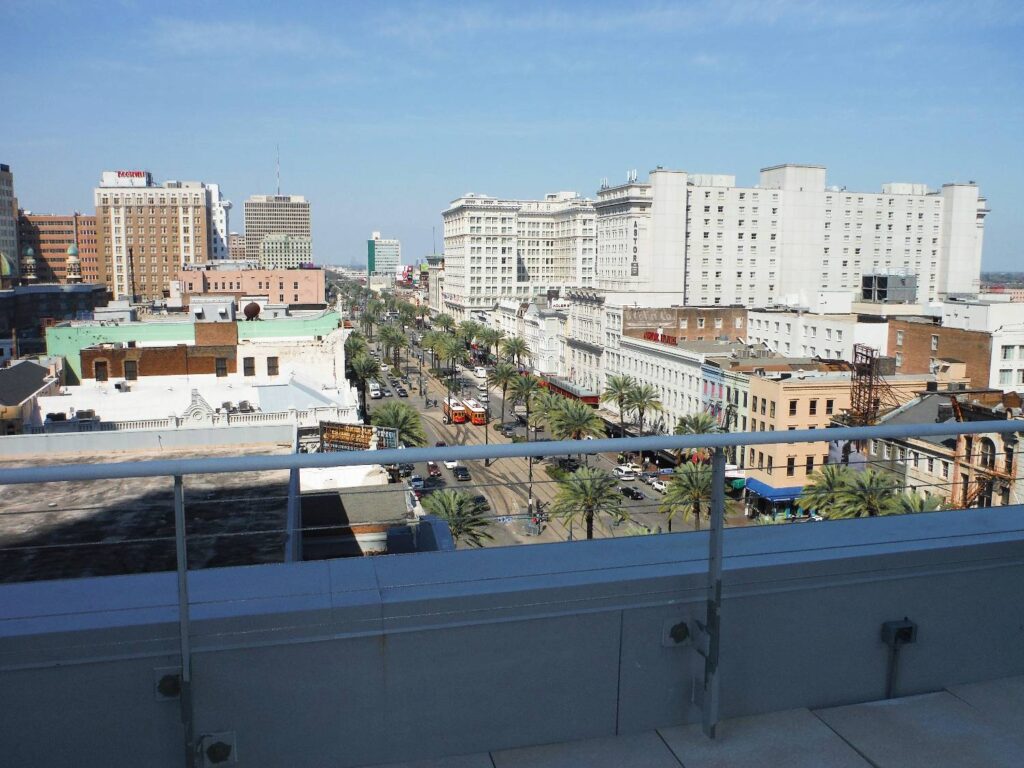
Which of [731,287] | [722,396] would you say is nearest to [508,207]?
[731,287]

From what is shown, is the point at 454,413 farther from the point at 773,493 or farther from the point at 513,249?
the point at 513,249

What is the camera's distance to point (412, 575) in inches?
146

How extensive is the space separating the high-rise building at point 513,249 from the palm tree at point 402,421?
330 feet

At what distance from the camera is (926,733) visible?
12.8 ft

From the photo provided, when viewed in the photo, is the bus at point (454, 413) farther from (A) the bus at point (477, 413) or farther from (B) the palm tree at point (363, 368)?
(B) the palm tree at point (363, 368)

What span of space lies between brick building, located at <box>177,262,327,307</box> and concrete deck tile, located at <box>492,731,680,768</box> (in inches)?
3935

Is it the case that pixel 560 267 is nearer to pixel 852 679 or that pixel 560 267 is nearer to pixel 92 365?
pixel 92 365

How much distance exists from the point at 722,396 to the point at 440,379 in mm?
52535

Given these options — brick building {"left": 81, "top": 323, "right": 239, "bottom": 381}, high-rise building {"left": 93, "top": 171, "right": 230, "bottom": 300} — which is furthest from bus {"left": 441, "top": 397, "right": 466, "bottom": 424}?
high-rise building {"left": 93, "top": 171, "right": 230, "bottom": 300}

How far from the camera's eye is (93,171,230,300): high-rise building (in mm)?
149000

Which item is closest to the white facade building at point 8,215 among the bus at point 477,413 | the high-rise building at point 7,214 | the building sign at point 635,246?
the high-rise building at point 7,214

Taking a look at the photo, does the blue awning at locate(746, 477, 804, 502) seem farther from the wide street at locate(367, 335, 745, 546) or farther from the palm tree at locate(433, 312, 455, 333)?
the palm tree at locate(433, 312, 455, 333)

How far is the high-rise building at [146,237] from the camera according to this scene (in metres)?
149

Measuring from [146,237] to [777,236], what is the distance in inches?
4155
